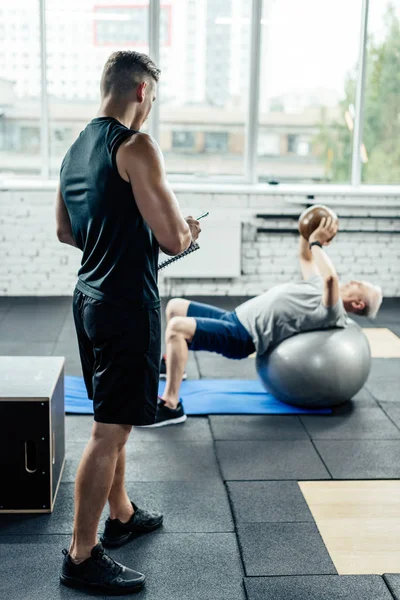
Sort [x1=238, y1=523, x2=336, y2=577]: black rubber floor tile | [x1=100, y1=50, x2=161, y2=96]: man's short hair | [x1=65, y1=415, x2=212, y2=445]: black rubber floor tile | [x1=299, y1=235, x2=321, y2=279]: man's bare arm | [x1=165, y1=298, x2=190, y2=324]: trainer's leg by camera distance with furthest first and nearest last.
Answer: [x1=165, y1=298, x2=190, y2=324]: trainer's leg, [x1=299, y1=235, x2=321, y2=279]: man's bare arm, [x1=65, y1=415, x2=212, y2=445]: black rubber floor tile, [x1=238, y1=523, x2=336, y2=577]: black rubber floor tile, [x1=100, y1=50, x2=161, y2=96]: man's short hair

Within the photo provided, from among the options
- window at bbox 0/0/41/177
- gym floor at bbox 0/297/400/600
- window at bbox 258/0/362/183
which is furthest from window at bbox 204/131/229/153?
gym floor at bbox 0/297/400/600

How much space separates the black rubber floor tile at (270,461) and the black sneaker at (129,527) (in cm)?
47

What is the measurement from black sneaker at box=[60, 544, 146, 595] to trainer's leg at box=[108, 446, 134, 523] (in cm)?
26

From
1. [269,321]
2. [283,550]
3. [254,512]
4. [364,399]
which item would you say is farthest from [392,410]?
[283,550]

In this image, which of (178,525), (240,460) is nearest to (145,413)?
(178,525)

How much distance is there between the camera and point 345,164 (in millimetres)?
6504

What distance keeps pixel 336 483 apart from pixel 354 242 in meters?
3.68

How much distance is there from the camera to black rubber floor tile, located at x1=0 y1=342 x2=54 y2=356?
4540 mm

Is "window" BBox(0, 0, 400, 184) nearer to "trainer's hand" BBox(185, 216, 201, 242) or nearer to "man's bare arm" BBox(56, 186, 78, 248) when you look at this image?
"man's bare arm" BBox(56, 186, 78, 248)

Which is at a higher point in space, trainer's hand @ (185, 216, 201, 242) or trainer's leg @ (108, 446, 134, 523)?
trainer's hand @ (185, 216, 201, 242)

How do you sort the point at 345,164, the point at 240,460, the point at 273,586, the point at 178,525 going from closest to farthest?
the point at 273,586 → the point at 178,525 → the point at 240,460 → the point at 345,164

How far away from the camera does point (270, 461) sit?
304 cm

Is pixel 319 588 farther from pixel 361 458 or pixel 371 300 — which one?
pixel 371 300

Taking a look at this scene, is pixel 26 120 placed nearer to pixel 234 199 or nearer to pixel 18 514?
pixel 234 199
